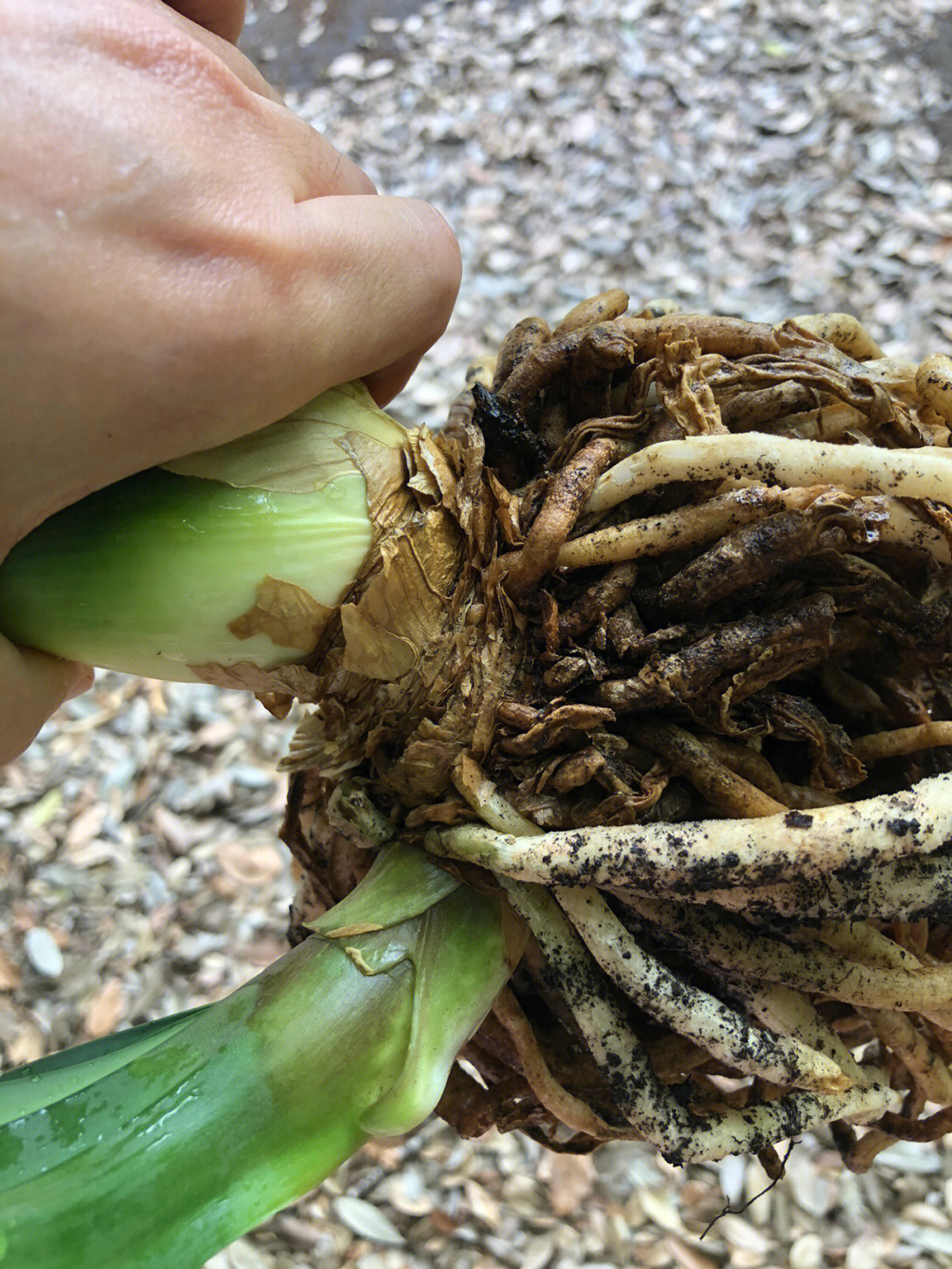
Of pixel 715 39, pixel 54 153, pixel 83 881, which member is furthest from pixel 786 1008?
pixel 715 39

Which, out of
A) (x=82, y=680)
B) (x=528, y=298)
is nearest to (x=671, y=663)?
(x=82, y=680)

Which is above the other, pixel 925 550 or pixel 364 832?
pixel 925 550

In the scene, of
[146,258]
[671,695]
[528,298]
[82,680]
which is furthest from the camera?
[528,298]

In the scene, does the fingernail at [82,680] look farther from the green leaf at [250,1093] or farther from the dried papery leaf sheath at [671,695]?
the green leaf at [250,1093]

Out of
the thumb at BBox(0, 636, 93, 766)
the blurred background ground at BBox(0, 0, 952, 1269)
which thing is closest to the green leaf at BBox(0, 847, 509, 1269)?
the thumb at BBox(0, 636, 93, 766)

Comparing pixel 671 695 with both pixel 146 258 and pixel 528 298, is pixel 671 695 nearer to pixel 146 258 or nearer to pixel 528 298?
pixel 146 258

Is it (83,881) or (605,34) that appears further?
(605,34)

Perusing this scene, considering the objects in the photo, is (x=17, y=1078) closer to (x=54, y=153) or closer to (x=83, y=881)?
(x=54, y=153)
